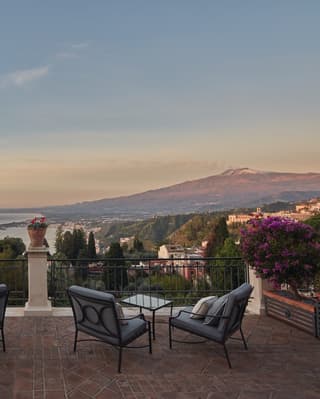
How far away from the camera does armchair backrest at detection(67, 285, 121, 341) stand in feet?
12.1

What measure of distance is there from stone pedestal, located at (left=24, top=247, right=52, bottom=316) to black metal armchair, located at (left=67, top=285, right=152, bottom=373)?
6.17 feet

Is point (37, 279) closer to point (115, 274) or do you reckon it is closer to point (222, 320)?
point (115, 274)

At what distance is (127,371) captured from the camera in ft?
12.0

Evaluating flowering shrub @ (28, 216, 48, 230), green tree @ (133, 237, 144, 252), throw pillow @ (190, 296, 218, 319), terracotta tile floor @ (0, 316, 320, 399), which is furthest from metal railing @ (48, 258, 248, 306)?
green tree @ (133, 237, 144, 252)

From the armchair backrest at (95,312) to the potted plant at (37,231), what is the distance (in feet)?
6.95

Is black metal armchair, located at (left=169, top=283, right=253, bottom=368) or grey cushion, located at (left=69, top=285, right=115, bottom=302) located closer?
grey cushion, located at (left=69, top=285, right=115, bottom=302)

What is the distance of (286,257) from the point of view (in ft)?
16.5

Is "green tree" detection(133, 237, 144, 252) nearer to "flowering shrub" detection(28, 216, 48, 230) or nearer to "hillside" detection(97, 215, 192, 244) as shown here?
"hillside" detection(97, 215, 192, 244)

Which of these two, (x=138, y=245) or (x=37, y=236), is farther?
(x=138, y=245)

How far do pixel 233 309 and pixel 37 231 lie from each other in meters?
3.56

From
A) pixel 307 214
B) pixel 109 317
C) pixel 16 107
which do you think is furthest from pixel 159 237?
pixel 109 317

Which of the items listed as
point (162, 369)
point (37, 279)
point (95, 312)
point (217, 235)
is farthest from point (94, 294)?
point (217, 235)

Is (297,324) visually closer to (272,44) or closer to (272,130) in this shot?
(272,44)

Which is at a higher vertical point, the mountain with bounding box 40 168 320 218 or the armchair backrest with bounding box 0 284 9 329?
the mountain with bounding box 40 168 320 218
